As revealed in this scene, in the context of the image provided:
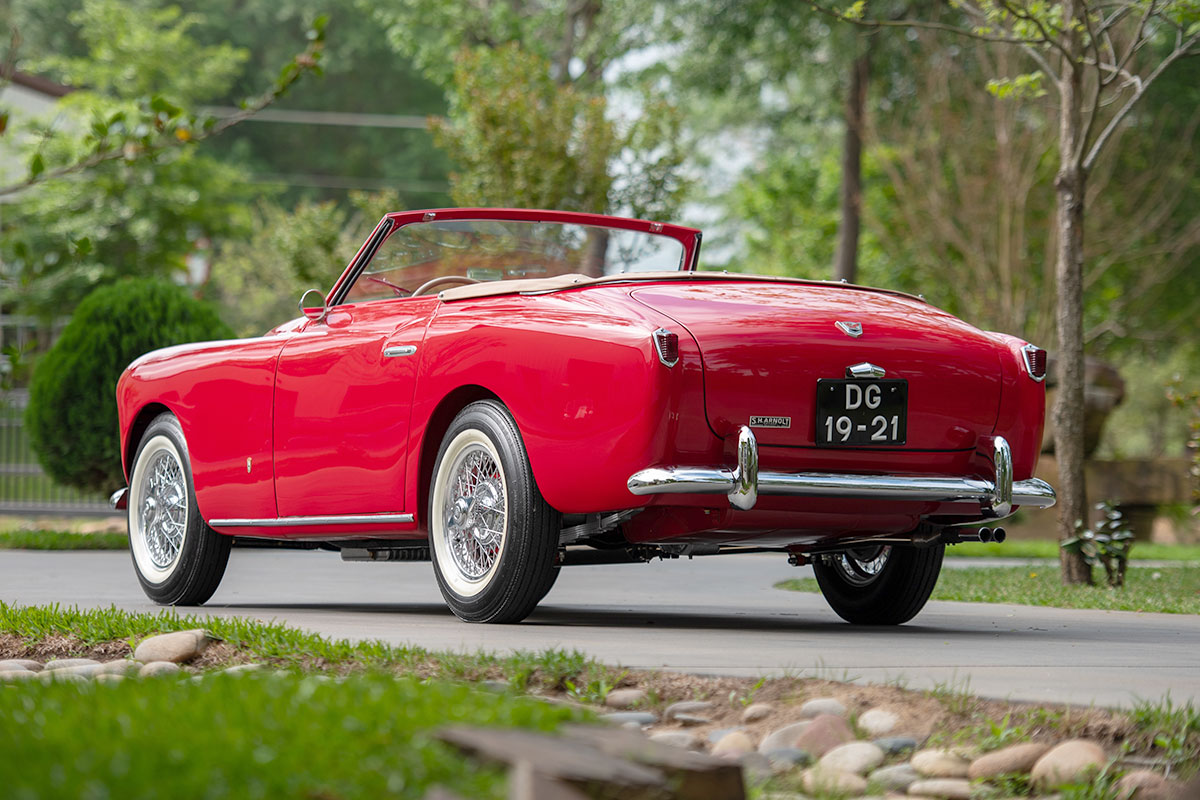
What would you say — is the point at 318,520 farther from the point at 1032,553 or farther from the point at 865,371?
the point at 1032,553

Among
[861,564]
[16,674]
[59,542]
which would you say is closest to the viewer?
[16,674]

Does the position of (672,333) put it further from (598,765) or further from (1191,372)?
(1191,372)

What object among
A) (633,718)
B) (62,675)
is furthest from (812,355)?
(62,675)

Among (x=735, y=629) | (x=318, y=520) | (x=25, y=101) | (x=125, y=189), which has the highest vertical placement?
(x=25, y=101)

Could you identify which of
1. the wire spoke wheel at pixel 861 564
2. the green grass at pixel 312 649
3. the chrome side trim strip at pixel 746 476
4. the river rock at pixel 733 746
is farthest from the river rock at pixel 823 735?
the wire spoke wheel at pixel 861 564

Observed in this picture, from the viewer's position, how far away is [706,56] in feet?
77.6

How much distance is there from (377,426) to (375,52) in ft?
142

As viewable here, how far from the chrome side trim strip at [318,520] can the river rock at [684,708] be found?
230 cm

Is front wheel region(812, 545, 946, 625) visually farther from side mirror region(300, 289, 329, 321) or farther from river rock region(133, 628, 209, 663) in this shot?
river rock region(133, 628, 209, 663)

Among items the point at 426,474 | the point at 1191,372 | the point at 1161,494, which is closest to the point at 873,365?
the point at 426,474

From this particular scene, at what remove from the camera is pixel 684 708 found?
3.83 metres

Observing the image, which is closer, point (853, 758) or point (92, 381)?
point (853, 758)

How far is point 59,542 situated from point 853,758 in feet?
35.1

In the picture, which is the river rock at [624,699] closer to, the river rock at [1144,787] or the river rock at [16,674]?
the river rock at [1144,787]
